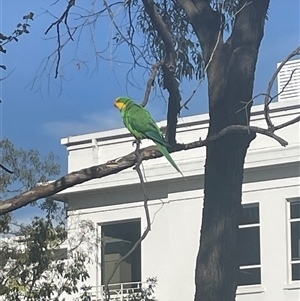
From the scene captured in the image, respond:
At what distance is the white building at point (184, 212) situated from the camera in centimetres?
819

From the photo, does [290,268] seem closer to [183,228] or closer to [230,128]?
[183,228]

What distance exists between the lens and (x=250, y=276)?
8391mm

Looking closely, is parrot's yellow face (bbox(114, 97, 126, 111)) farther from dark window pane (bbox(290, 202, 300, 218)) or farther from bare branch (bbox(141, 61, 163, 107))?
dark window pane (bbox(290, 202, 300, 218))

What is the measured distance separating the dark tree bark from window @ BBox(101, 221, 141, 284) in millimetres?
3990

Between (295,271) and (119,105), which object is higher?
(119,105)

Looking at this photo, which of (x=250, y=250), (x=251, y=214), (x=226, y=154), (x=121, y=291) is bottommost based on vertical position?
(x=121, y=291)

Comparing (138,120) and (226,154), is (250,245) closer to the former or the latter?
(226,154)

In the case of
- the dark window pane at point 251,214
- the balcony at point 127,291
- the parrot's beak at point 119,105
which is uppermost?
the parrot's beak at point 119,105

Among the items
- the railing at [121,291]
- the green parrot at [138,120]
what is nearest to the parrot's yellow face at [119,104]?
the green parrot at [138,120]

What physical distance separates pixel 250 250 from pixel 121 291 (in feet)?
4.19

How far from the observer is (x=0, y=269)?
755 cm

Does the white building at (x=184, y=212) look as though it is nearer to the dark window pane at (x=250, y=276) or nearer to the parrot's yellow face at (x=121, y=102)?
the dark window pane at (x=250, y=276)

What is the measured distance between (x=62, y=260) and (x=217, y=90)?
3.19m

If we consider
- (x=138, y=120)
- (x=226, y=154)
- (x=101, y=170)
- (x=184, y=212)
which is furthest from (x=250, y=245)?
(x=101, y=170)
